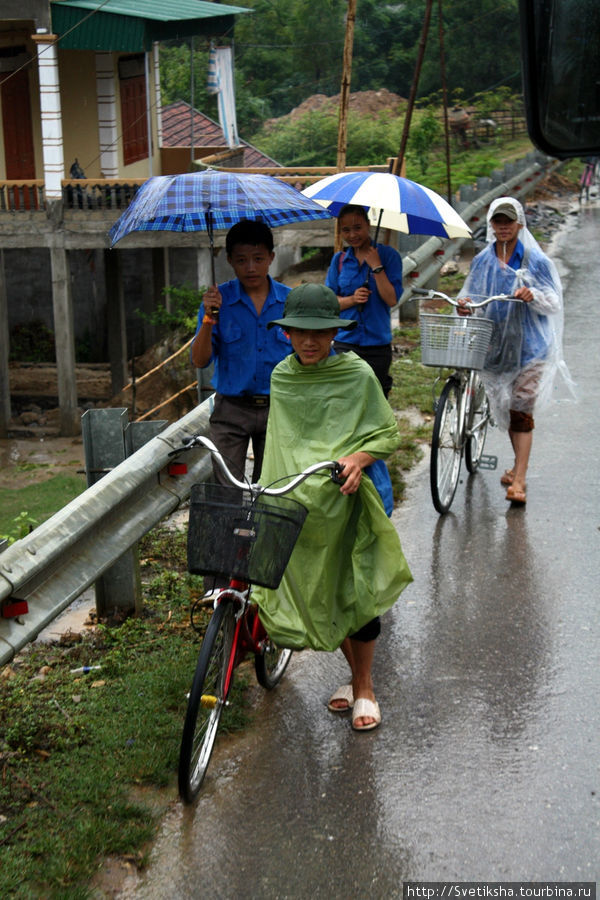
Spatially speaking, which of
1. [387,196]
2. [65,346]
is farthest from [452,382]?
[65,346]

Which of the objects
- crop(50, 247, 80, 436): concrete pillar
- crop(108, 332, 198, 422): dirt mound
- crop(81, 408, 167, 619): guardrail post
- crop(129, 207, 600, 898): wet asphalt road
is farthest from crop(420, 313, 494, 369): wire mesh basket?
crop(50, 247, 80, 436): concrete pillar

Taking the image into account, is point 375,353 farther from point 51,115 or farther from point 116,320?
point 116,320

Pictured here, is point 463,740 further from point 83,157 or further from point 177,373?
point 83,157

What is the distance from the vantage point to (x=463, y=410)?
24.0ft

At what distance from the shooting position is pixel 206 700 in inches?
159

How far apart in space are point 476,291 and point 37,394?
19.5m

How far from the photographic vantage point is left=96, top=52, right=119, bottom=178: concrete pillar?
2266cm

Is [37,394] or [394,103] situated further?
[394,103]

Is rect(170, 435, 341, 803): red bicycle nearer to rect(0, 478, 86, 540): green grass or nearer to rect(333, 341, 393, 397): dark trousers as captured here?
rect(333, 341, 393, 397): dark trousers

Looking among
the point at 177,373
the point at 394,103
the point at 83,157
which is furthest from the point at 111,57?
the point at 394,103

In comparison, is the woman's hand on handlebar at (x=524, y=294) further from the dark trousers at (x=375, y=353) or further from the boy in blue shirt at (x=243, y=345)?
the boy in blue shirt at (x=243, y=345)

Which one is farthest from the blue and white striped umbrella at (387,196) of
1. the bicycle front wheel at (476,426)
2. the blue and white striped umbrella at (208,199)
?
the bicycle front wheel at (476,426)

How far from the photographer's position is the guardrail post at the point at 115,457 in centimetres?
523

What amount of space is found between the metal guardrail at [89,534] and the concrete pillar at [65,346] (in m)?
16.6
